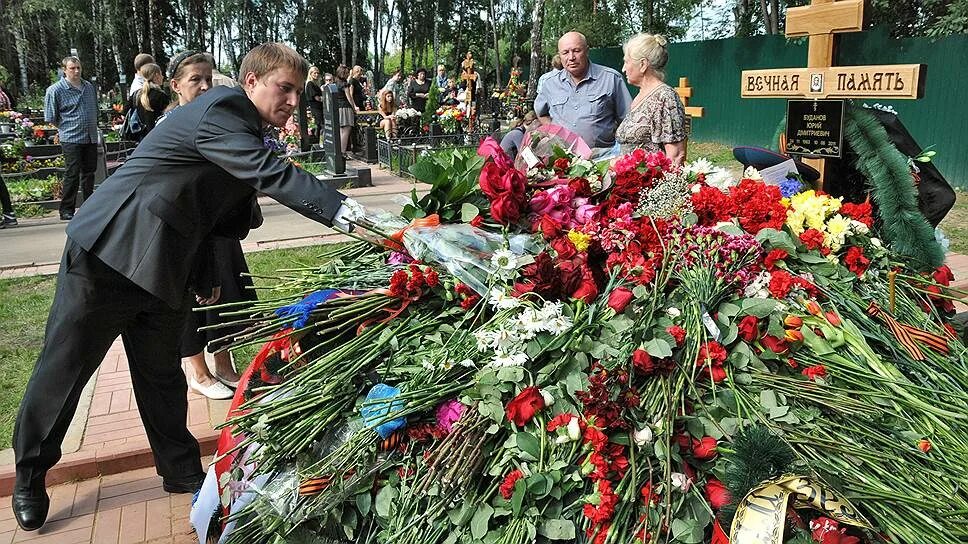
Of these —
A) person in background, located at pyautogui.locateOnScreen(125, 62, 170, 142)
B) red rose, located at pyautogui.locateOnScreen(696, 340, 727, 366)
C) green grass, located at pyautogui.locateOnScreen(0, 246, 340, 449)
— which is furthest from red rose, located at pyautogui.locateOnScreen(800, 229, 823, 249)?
person in background, located at pyautogui.locateOnScreen(125, 62, 170, 142)

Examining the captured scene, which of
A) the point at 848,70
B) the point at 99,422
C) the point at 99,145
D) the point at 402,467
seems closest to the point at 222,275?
the point at 99,422

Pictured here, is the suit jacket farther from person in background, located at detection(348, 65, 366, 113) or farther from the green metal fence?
person in background, located at detection(348, 65, 366, 113)

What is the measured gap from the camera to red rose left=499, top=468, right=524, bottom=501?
1.73m

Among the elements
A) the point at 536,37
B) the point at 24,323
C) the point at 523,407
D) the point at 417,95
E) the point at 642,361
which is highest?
the point at 536,37

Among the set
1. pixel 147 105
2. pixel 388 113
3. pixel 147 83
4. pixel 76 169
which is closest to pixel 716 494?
pixel 147 105

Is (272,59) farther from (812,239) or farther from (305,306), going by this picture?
(812,239)

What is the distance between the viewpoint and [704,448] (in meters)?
1.72

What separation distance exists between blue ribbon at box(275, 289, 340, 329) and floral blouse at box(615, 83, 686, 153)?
2268 mm

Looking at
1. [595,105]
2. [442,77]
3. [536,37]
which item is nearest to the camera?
[595,105]

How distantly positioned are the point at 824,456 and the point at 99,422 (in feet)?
11.2

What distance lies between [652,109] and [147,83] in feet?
14.1

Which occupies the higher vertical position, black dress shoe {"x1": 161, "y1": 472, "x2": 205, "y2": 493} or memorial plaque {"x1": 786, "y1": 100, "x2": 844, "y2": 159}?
memorial plaque {"x1": 786, "y1": 100, "x2": 844, "y2": 159}

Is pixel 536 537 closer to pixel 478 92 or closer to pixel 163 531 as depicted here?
pixel 163 531

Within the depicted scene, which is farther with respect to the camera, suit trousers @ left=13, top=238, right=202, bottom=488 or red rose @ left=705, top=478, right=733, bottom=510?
suit trousers @ left=13, top=238, right=202, bottom=488
